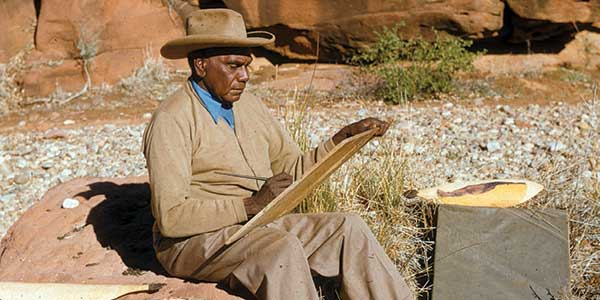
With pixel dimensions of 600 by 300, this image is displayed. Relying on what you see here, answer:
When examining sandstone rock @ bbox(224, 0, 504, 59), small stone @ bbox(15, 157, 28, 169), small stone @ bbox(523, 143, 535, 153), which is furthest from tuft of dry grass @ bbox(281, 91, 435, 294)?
sandstone rock @ bbox(224, 0, 504, 59)

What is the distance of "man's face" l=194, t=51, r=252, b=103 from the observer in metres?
3.77

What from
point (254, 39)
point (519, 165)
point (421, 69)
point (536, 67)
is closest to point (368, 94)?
point (421, 69)

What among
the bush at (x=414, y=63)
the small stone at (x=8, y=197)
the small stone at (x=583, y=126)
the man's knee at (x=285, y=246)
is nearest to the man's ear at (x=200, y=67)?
the man's knee at (x=285, y=246)

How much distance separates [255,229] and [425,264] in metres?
1.41

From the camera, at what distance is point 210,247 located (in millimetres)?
3617

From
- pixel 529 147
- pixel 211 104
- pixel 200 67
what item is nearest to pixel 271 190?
pixel 211 104

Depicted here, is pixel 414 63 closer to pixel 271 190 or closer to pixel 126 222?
pixel 126 222

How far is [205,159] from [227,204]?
0.30 metres

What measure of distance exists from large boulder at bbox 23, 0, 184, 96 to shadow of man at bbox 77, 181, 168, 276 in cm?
535

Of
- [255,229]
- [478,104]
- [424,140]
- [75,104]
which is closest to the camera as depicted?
[255,229]

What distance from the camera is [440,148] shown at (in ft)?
21.8

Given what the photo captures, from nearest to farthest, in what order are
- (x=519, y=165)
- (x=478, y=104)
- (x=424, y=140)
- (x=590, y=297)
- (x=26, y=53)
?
(x=590, y=297)
(x=519, y=165)
(x=424, y=140)
(x=478, y=104)
(x=26, y=53)

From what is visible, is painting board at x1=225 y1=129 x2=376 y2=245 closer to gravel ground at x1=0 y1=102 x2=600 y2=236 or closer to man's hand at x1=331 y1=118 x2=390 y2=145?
man's hand at x1=331 y1=118 x2=390 y2=145

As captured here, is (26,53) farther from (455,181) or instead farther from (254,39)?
(254,39)
